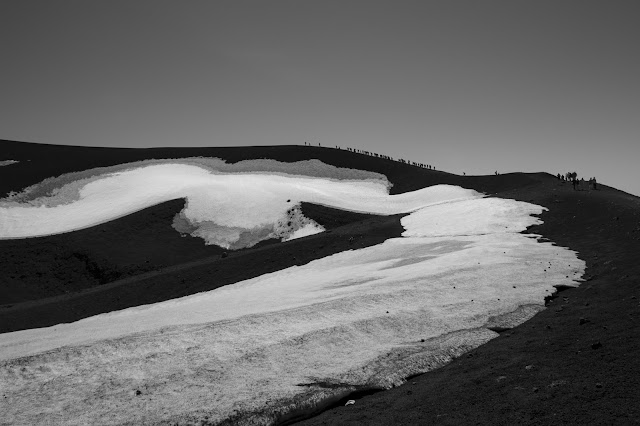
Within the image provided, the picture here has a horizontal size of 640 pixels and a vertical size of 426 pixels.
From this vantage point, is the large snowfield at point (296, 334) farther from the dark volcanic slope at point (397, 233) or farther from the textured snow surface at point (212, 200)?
the textured snow surface at point (212, 200)

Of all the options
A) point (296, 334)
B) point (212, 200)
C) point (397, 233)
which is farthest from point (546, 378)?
point (212, 200)

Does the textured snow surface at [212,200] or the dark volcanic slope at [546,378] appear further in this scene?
the textured snow surface at [212,200]

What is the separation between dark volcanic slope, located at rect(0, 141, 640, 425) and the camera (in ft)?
39.8

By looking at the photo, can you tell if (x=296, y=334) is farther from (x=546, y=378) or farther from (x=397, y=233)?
(x=397, y=233)

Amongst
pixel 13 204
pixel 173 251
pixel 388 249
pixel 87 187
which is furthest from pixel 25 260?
pixel 388 249

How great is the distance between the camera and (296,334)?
18609 mm

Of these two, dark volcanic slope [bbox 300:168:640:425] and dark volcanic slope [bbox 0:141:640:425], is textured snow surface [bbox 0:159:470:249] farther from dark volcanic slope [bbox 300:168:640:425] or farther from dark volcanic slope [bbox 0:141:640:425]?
dark volcanic slope [bbox 300:168:640:425]

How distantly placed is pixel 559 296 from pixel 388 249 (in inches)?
664

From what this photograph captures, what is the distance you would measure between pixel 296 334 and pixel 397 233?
27.3 m

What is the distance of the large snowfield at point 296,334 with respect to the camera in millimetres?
14008

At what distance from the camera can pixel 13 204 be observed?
65812mm

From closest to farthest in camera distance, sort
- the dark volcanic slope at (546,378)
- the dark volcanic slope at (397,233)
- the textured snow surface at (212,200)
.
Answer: the dark volcanic slope at (546,378) → the dark volcanic slope at (397,233) → the textured snow surface at (212,200)

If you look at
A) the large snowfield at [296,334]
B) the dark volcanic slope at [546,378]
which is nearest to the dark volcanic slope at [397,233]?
the dark volcanic slope at [546,378]

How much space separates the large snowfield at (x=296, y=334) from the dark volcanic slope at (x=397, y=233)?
4.82 feet
